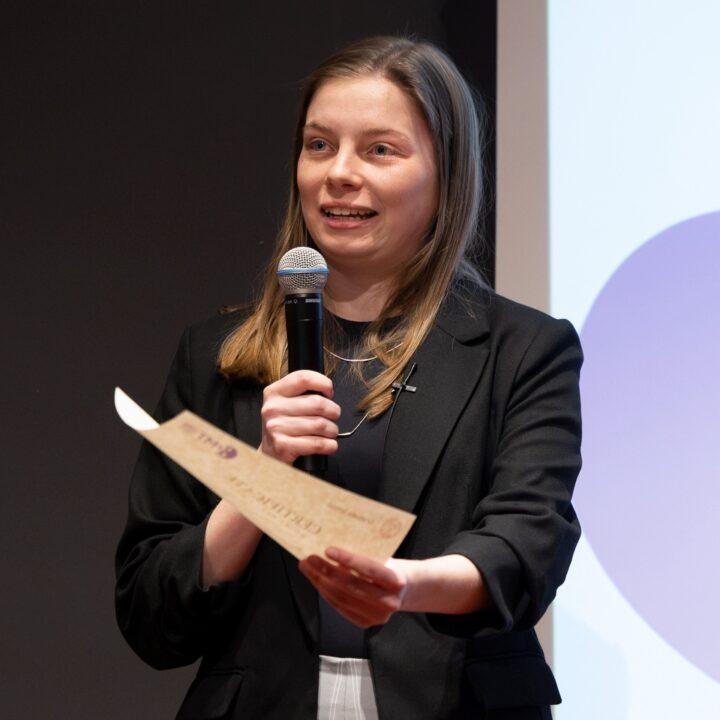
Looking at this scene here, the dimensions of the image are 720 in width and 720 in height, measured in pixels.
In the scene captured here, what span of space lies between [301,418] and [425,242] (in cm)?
62

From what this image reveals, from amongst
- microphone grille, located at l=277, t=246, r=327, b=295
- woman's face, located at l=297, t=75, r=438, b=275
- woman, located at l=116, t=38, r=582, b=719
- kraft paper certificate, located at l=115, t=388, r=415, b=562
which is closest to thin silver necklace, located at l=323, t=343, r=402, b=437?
woman, located at l=116, t=38, r=582, b=719

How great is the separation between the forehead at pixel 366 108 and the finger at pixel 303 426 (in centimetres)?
61

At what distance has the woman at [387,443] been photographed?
1613 mm

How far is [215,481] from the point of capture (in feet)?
3.96

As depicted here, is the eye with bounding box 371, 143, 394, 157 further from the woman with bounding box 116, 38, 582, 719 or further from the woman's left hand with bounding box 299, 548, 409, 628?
the woman's left hand with bounding box 299, 548, 409, 628

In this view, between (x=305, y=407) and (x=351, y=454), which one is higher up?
(x=305, y=407)

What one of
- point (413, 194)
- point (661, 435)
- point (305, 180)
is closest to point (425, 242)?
A: point (413, 194)

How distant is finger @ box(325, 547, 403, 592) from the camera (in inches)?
48.4

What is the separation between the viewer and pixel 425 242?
1.99 meters

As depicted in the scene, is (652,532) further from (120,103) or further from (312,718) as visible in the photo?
(120,103)

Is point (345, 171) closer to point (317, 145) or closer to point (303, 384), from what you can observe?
point (317, 145)

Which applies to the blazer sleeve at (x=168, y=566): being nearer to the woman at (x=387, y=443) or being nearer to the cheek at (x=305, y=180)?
the woman at (x=387, y=443)

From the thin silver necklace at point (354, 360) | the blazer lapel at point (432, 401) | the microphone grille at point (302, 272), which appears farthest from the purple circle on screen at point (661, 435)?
the microphone grille at point (302, 272)

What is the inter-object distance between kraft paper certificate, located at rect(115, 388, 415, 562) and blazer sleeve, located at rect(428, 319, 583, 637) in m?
0.36
